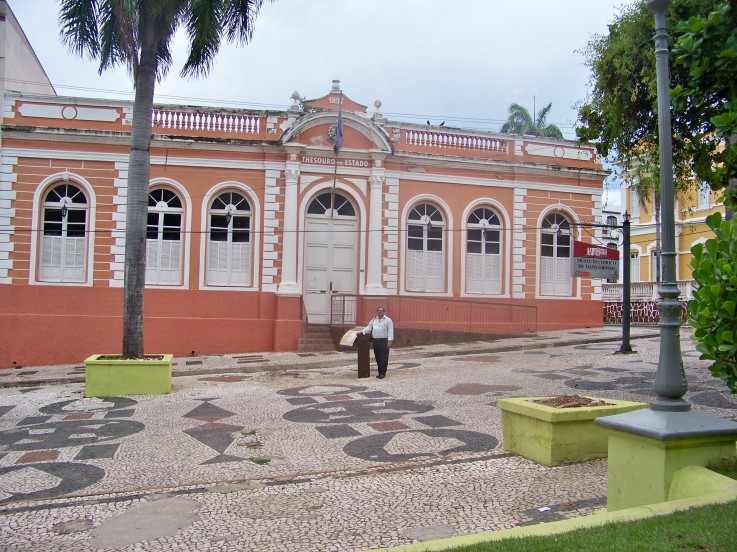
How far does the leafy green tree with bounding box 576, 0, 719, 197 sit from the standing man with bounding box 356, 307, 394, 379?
522 centimetres

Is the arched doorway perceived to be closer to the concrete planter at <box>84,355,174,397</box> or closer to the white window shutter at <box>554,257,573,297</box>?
the white window shutter at <box>554,257,573,297</box>

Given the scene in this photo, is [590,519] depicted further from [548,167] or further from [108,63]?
[548,167]

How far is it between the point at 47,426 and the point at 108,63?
8.26 metres

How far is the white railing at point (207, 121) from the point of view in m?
19.2

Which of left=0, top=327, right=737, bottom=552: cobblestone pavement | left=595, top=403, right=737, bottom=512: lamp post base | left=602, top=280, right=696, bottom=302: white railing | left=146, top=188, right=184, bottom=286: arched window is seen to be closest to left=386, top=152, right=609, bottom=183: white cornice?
left=146, top=188, right=184, bottom=286: arched window

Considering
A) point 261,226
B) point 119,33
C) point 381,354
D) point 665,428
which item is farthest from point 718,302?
point 261,226

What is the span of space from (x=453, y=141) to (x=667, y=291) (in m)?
16.3

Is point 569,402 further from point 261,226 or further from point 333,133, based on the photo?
point 333,133

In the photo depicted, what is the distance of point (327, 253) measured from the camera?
1994 cm

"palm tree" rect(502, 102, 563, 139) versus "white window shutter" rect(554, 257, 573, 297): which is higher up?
"palm tree" rect(502, 102, 563, 139)

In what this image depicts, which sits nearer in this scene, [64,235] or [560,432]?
[560,432]

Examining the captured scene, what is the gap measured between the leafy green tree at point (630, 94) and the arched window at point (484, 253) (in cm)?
912

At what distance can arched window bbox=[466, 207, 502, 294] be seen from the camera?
21016 millimetres

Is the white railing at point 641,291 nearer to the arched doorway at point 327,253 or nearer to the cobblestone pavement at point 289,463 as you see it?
the arched doorway at point 327,253
